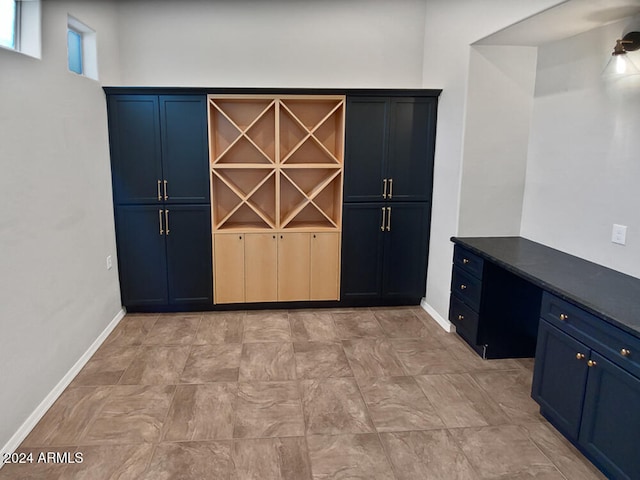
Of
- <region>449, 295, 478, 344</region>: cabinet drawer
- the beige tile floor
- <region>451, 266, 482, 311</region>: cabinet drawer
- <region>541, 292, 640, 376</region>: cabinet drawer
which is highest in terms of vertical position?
<region>541, 292, 640, 376</region>: cabinet drawer

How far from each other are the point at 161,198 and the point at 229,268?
0.93m

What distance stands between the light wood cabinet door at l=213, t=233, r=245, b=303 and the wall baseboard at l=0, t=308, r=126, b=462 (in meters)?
1.06

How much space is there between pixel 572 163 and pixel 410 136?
1.53 meters

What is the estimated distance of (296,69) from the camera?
14.6 ft

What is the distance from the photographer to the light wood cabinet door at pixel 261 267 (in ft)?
14.0

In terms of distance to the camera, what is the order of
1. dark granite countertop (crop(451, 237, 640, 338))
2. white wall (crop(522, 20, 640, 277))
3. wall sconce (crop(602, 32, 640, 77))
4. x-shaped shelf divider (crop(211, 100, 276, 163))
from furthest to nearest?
1. x-shaped shelf divider (crop(211, 100, 276, 163))
2. white wall (crop(522, 20, 640, 277))
3. wall sconce (crop(602, 32, 640, 77))
4. dark granite countertop (crop(451, 237, 640, 338))

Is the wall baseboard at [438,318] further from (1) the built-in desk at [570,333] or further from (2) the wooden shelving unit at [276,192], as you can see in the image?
(2) the wooden shelving unit at [276,192]

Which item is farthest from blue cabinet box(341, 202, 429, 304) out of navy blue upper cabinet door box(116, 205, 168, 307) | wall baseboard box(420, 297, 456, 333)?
navy blue upper cabinet door box(116, 205, 168, 307)

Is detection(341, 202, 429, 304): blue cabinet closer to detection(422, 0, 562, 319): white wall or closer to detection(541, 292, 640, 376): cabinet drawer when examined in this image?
detection(422, 0, 562, 319): white wall

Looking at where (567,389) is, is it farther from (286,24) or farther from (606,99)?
(286,24)

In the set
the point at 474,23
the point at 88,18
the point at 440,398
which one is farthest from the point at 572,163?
the point at 88,18

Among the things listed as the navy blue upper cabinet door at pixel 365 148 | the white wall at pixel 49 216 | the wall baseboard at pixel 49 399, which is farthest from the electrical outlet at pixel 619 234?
the wall baseboard at pixel 49 399

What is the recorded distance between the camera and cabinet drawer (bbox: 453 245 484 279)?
Result: 3.32 meters

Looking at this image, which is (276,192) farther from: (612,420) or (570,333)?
(612,420)
